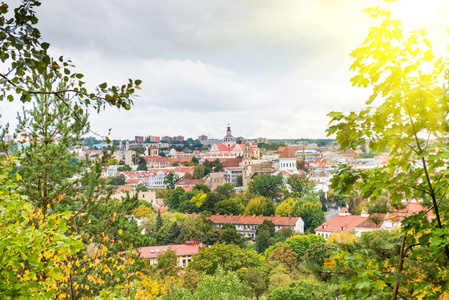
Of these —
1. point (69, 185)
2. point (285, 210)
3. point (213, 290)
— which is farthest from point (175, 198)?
point (69, 185)

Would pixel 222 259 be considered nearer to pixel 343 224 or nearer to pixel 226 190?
pixel 343 224

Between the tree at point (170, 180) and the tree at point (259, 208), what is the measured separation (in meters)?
22.3

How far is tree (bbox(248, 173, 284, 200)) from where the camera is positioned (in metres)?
44.4

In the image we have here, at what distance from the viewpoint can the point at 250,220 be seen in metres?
34.3

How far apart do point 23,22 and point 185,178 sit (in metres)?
58.8

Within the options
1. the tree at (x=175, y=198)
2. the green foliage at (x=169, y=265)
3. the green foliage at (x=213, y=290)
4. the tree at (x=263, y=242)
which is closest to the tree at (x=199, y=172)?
the tree at (x=175, y=198)

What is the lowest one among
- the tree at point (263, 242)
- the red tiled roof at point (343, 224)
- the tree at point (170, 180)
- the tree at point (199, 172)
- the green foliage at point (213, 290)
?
the tree at point (263, 242)

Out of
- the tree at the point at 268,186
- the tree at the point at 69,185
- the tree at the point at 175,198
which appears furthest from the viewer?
the tree at the point at 268,186

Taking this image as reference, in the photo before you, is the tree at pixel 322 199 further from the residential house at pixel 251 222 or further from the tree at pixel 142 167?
the tree at pixel 142 167

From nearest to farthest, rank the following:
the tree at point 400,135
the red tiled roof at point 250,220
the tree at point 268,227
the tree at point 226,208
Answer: the tree at point 400,135, the tree at point 268,227, the red tiled roof at point 250,220, the tree at point 226,208

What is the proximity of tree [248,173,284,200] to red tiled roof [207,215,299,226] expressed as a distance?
952 centimetres

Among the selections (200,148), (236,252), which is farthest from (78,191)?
(200,148)

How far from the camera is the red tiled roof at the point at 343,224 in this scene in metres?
25.9

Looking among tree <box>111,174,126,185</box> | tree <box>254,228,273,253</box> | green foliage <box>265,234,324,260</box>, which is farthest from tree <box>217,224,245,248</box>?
tree <box>111,174,126,185</box>
